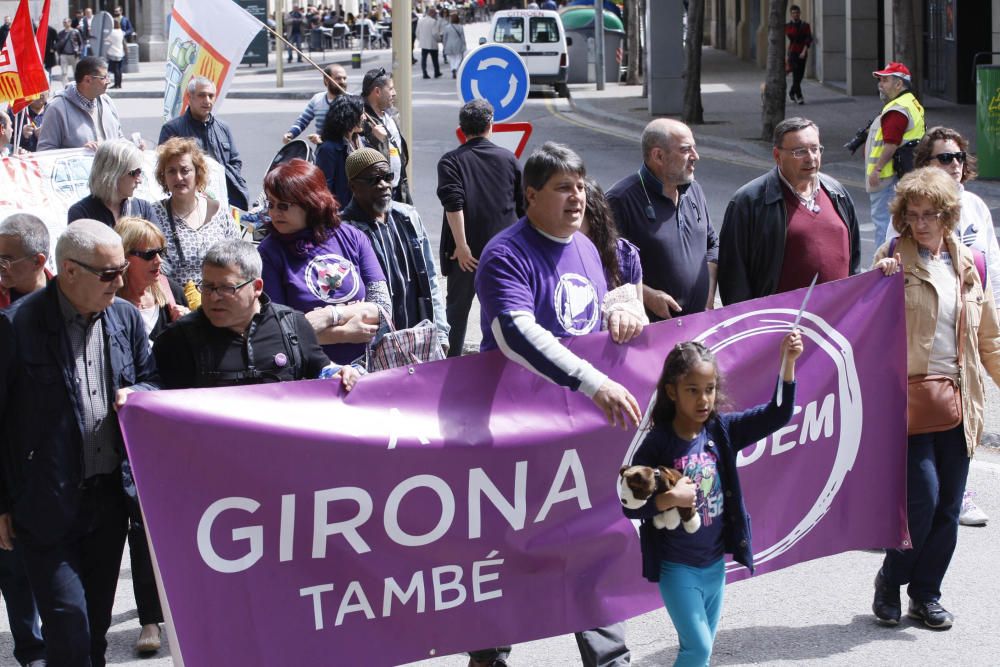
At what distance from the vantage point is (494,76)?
1035 cm

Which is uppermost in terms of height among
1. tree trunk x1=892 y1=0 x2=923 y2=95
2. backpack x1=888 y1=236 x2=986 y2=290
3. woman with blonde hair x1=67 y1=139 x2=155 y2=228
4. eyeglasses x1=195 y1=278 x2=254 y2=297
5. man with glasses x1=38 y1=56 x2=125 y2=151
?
tree trunk x1=892 y1=0 x2=923 y2=95

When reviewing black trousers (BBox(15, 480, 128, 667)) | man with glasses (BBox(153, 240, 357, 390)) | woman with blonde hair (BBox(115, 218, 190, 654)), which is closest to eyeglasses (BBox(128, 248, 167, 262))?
woman with blonde hair (BBox(115, 218, 190, 654))

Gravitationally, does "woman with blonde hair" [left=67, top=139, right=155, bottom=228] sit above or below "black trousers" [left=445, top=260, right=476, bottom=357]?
above

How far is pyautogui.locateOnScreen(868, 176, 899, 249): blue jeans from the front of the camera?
38.6ft

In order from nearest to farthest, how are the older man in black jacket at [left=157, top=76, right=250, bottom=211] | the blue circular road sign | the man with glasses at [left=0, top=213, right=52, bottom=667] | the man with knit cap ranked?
the man with glasses at [left=0, top=213, right=52, bottom=667] → the man with knit cap → the older man in black jacket at [left=157, top=76, right=250, bottom=211] → the blue circular road sign

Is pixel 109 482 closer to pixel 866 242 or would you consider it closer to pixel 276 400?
pixel 276 400

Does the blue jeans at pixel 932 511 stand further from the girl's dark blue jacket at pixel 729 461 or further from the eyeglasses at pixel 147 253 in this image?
the eyeglasses at pixel 147 253

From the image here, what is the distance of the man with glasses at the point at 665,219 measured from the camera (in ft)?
21.3

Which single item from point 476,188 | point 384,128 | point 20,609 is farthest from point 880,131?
point 20,609

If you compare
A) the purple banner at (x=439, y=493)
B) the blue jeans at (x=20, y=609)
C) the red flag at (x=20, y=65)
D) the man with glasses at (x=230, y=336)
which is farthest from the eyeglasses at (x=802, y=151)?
the red flag at (x=20, y=65)

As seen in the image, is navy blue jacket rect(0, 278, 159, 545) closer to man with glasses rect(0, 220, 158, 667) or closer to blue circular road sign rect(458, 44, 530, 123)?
man with glasses rect(0, 220, 158, 667)

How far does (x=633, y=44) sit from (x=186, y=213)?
99.3ft

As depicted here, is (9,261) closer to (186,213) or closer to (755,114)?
(186,213)

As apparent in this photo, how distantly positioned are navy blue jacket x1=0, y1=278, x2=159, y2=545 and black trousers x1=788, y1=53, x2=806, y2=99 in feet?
84.6
